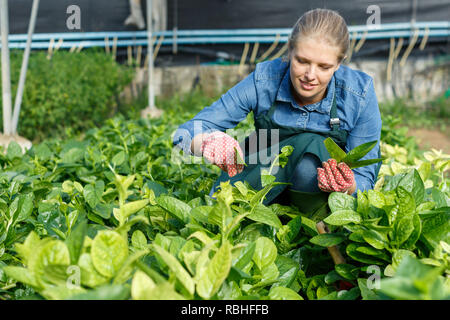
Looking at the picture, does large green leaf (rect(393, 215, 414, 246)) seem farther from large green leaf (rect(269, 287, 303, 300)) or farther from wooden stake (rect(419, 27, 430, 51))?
wooden stake (rect(419, 27, 430, 51))

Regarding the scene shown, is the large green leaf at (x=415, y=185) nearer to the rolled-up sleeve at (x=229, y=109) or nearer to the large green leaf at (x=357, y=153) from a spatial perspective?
the large green leaf at (x=357, y=153)

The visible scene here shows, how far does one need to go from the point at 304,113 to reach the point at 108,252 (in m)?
1.18

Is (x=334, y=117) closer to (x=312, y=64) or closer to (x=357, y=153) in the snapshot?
(x=312, y=64)

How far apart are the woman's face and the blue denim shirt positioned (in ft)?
0.45

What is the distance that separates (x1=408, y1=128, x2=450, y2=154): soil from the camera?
540 centimetres

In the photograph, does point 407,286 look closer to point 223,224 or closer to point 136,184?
point 223,224

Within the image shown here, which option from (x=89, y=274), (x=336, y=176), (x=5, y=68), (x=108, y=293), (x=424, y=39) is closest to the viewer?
(x=108, y=293)

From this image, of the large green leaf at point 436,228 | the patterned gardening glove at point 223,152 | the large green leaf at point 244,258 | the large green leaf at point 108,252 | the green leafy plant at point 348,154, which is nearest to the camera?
the large green leaf at point 108,252

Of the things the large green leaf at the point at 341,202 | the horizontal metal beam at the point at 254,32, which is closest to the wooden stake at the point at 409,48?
the horizontal metal beam at the point at 254,32

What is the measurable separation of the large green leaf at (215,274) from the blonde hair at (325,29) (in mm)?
1030

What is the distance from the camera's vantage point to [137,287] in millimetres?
725

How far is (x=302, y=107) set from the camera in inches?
70.6

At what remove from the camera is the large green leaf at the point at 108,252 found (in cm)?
81

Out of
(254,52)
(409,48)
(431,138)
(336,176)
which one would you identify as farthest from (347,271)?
(409,48)
